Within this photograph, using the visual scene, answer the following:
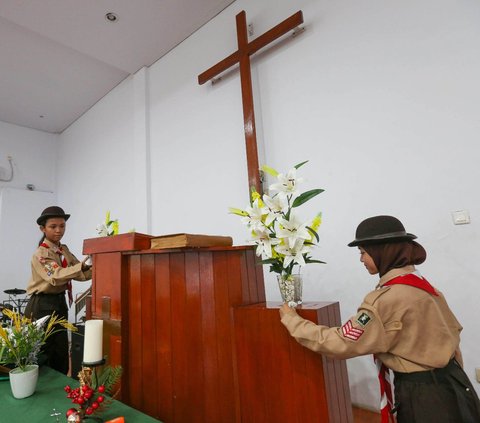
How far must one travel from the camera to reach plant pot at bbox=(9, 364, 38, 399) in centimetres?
115

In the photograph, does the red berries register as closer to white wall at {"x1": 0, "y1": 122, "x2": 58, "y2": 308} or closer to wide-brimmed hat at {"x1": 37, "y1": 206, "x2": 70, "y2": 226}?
wide-brimmed hat at {"x1": 37, "y1": 206, "x2": 70, "y2": 226}

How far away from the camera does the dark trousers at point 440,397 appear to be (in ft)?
3.39

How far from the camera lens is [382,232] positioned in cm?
116

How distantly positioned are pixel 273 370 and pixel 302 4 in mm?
2646

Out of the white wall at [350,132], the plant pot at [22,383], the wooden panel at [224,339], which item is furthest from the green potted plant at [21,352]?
the white wall at [350,132]

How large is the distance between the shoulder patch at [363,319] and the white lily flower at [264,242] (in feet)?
1.23

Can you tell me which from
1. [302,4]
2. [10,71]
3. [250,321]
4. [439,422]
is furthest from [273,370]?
[10,71]

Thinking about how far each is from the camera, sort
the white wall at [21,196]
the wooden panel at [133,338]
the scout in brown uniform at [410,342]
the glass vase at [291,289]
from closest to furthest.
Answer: the scout in brown uniform at [410,342] < the glass vase at [291,289] < the wooden panel at [133,338] < the white wall at [21,196]

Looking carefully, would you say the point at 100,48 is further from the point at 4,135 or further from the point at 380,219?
the point at 380,219

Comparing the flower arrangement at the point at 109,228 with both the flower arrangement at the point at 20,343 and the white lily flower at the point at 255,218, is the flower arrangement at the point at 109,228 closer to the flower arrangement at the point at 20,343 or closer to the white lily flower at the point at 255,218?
the flower arrangement at the point at 20,343

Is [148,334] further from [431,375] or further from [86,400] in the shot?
[431,375]

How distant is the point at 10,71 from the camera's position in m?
3.99

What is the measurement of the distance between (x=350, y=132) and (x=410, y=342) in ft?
4.99

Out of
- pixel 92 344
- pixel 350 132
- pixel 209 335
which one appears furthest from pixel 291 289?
pixel 350 132
